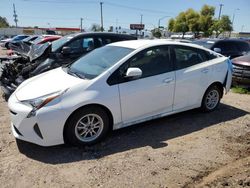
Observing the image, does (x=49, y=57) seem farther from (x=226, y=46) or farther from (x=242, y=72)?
(x=226, y=46)

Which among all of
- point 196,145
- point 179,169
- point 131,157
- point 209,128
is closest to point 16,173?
point 131,157

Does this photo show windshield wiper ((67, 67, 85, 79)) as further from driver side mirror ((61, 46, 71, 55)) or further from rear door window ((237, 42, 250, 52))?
rear door window ((237, 42, 250, 52))

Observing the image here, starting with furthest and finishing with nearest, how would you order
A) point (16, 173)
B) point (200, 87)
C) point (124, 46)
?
point (200, 87) < point (124, 46) < point (16, 173)

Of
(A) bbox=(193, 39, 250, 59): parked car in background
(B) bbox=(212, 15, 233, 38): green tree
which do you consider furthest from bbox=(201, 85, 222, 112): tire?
(B) bbox=(212, 15, 233, 38): green tree

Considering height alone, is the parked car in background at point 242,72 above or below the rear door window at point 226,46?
below

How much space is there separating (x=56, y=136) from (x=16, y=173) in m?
0.70

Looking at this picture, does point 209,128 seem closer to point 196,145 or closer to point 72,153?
point 196,145

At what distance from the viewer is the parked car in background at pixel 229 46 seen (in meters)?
10.7

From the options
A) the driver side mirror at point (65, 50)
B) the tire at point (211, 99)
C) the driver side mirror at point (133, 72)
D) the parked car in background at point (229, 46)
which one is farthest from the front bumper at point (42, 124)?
the parked car in background at point (229, 46)

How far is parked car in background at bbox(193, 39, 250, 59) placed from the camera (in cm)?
1073

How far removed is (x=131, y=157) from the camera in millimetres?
3904

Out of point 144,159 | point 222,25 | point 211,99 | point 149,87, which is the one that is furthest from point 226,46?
point 222,25

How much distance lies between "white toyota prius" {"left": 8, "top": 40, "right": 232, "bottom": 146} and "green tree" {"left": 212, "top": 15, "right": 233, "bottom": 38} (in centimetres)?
4955

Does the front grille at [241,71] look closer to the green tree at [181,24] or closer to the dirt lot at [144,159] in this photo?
the dirt lot at [144,159]
